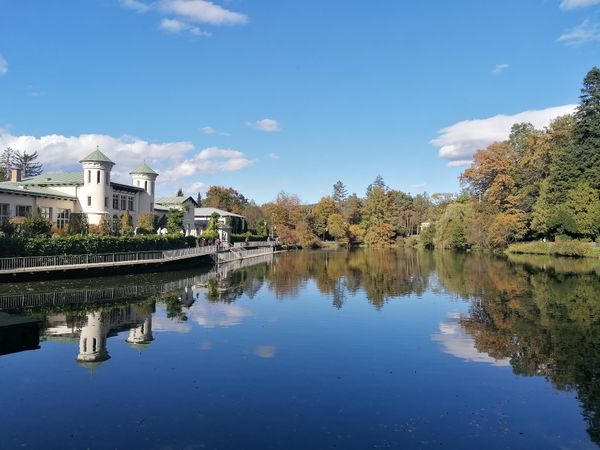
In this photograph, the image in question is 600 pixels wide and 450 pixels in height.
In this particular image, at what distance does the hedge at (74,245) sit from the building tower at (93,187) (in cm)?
1042

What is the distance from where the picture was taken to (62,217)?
47.3m

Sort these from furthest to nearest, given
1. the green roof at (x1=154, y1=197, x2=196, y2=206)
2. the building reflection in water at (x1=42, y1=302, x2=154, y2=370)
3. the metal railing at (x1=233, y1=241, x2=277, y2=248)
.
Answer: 1. the green roof at (x1=154, y1=197, x2=196, y2=206)
2. the metal railing at (x1=233, y1=241, x2=277, y2=248)
3. the building reflection in water at (x1=42, y1=302, x2=154, y2=370)

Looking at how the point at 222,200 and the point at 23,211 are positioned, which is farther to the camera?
the point at 222,200

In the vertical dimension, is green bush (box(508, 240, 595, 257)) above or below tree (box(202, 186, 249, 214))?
below

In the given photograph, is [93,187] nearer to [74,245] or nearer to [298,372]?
[74,245]

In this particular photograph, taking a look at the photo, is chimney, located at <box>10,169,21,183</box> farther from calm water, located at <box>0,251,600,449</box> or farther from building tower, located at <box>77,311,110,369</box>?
building tower, located at <box>77,311,110,369</box>

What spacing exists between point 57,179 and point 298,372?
46.0m

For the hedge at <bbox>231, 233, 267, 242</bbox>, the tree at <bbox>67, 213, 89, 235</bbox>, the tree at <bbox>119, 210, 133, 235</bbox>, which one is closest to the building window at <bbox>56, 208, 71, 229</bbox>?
the tree at <bbox>67, 213, 89, 235</bbox>

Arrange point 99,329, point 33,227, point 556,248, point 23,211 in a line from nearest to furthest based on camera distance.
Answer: point 99,329, point 33,227, point 23,211, point 556,248

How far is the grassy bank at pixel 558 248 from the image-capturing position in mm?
55375

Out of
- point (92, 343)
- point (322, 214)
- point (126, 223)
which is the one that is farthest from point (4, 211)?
point (322, 214)

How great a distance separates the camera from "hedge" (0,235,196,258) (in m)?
29.3

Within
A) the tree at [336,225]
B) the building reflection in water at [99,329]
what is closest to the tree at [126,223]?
the building reflection in water at [99,329]

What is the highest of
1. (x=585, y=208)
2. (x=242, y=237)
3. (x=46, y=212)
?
(x=585, y=208)
